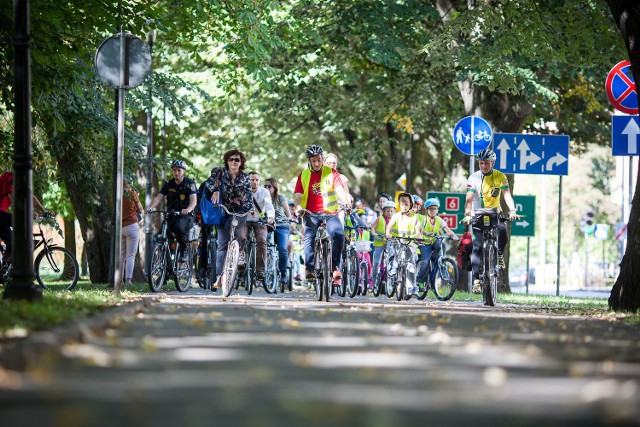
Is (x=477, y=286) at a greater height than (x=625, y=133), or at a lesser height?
lesser

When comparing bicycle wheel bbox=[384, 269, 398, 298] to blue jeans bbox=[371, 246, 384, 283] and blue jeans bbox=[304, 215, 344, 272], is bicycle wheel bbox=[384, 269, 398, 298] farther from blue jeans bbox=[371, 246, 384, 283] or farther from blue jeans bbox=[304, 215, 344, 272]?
blue jeans bbox=[304, 215, 344, 272]

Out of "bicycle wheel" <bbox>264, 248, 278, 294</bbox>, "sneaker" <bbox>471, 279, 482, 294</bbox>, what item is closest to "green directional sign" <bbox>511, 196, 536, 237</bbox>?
"bicycle wheel" <bbox>264, 248, 278, 294</bbox>

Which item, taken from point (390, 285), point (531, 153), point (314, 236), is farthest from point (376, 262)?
point (314, 236)

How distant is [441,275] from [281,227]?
10.5 feet

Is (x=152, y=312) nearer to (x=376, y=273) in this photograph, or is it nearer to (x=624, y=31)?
(x=624, y=31)

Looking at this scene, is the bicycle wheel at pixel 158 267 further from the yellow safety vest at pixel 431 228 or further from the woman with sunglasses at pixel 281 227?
the yellow safety vest at pixel 431 228

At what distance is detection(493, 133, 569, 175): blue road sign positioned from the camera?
23.9m

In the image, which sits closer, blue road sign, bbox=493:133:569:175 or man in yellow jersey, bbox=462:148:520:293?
man in yellow jersey, bbox=462:148:520:293

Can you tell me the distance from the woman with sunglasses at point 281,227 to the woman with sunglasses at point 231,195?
396cm

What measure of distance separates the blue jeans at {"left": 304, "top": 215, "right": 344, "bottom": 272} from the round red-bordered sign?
3.63 metres

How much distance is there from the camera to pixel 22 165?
43.7 feet

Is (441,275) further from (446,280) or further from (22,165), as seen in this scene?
(22,165)

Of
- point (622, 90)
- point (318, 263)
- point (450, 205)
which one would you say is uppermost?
point (622, 90)

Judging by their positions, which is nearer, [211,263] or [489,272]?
[489,272]
